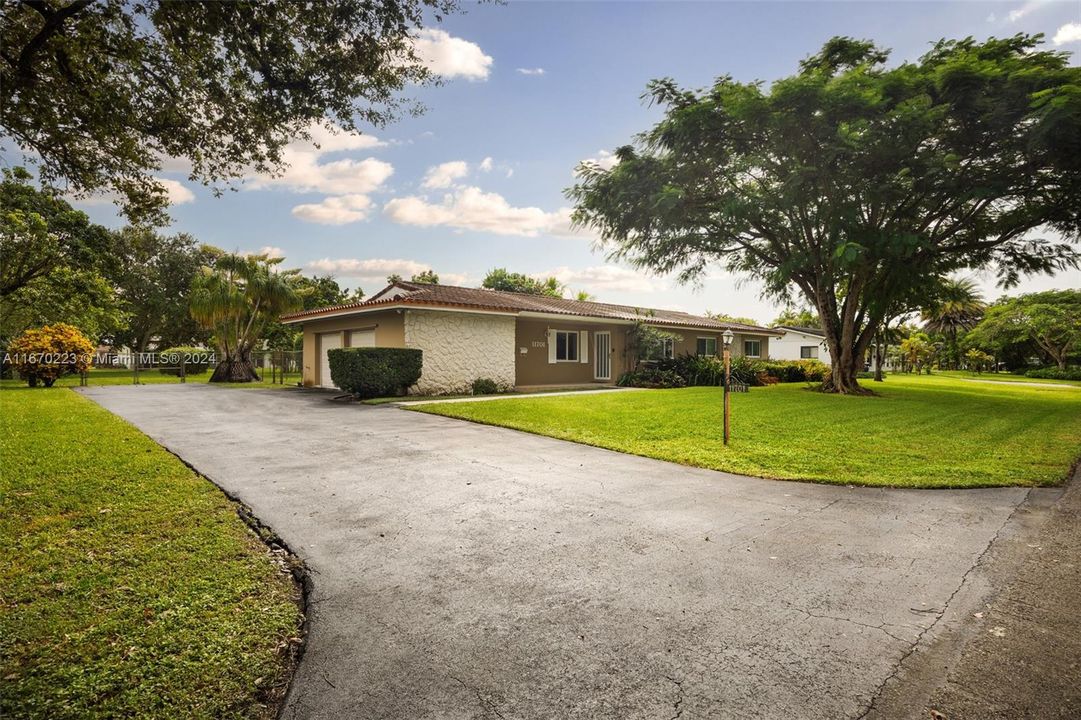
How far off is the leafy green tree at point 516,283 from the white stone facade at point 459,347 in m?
29.0

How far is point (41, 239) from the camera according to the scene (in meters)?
17.8

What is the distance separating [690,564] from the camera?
142 inches

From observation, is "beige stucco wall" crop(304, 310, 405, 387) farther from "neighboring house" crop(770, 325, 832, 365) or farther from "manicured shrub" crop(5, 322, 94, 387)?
"neighboring house" crop(770, 325, 832, 365)

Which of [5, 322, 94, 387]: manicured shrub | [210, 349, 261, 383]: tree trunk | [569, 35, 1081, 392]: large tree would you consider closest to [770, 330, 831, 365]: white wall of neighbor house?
[569, 35, 1081, 392]: large tree

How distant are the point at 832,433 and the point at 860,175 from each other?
8.70 metres

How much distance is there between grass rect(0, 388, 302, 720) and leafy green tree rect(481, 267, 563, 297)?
1669 inches

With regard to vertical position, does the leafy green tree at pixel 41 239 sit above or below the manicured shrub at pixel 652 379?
above

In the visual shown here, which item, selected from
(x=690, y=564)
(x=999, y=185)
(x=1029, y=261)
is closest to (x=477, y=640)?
(x=690, y=564)

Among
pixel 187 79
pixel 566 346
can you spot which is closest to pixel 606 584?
pixel 187 79

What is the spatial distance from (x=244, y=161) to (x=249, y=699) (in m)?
6.00

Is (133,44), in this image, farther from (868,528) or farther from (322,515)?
(868,528)

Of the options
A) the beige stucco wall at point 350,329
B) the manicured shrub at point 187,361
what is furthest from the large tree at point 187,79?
the manicured shrub at point 187,361

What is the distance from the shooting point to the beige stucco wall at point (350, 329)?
16125 millimetres

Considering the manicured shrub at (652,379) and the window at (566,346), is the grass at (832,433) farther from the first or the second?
the window at (566,346)
